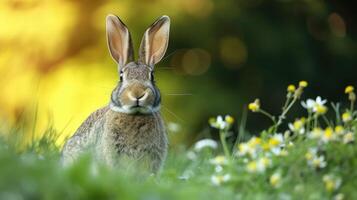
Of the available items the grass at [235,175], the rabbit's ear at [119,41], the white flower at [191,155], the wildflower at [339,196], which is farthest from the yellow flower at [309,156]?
the white flower at [191,155]

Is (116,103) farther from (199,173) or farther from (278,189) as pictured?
(278,189)

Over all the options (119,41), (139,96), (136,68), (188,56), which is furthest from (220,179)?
(188,56)

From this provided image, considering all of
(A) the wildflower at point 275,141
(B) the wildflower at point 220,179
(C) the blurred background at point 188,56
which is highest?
(C) the blurred background at point 188,56

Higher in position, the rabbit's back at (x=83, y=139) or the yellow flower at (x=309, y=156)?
the rabbit's back at (x=83, y=139)

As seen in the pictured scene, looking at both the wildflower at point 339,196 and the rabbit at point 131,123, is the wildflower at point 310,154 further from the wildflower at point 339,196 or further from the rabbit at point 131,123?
the rabbit at point 131,123

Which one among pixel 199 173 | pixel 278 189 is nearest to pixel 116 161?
pixel 199 173

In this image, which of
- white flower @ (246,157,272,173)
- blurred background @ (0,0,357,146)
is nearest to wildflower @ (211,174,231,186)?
white flower @ (246,157,272,173)

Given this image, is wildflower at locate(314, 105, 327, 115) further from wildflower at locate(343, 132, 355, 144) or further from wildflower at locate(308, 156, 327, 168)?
wildflower at locate(308, 156, 327, 168)

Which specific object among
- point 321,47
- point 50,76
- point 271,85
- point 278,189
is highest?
point 321,47
